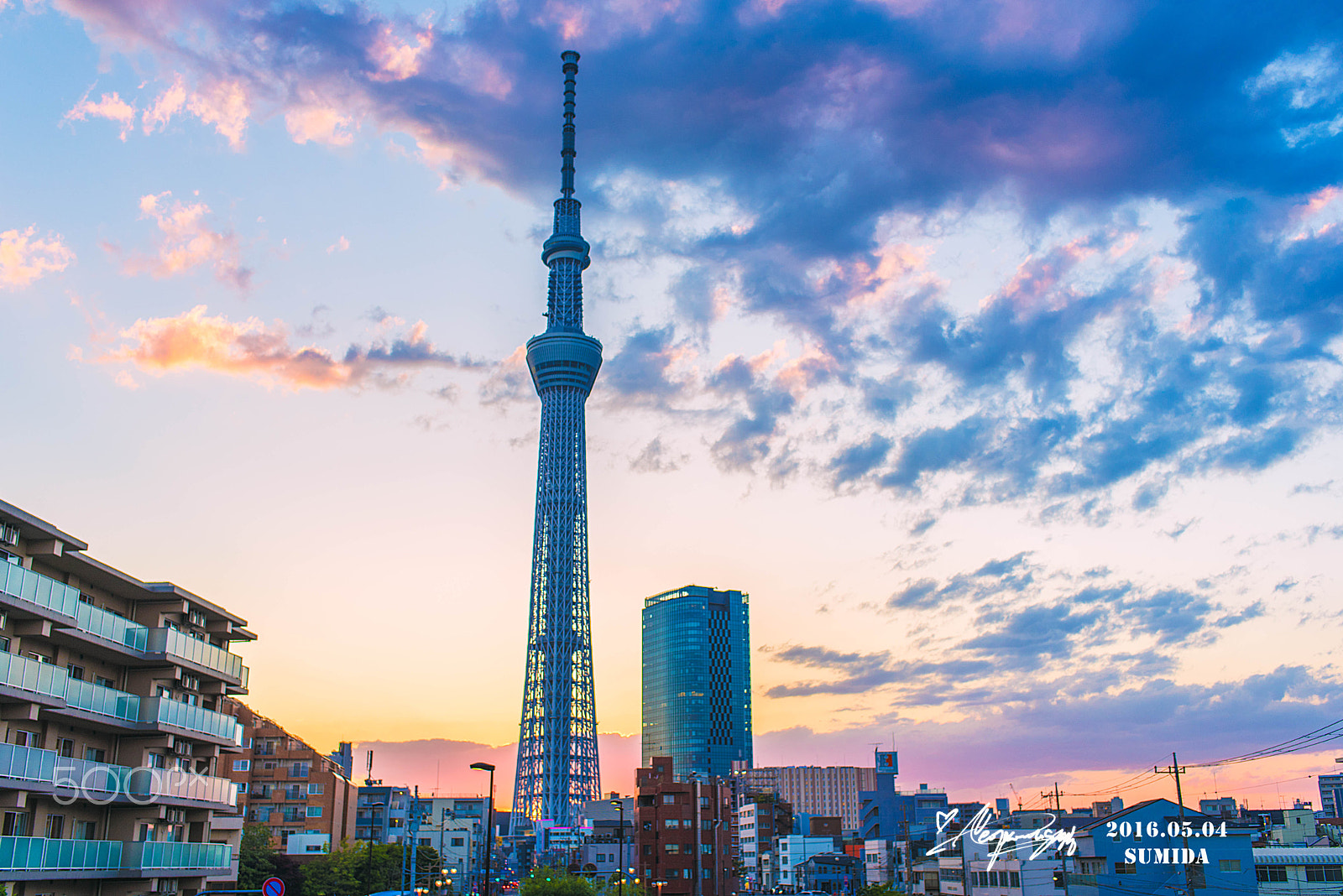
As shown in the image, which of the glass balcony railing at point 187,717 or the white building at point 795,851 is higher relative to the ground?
the glass balcony railing at point 187,717

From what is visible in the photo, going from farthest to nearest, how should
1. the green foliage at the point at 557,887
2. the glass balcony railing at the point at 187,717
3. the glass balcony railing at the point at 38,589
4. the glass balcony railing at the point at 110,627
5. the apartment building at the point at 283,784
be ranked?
the apartment building at the point at 283,784 → the green foliage at the point at 557,887 → the glass balcony railing at the point at 187,717 → the glass balcony railing at the point at 110,627 → the glass balcony railing at the point at 38,589

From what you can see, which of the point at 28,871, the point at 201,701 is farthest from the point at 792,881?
the point at 28,871

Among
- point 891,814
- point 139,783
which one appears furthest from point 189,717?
point 891,814

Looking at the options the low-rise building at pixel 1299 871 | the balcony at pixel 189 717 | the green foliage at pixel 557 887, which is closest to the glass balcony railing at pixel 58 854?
the balcony at pixel 189 717

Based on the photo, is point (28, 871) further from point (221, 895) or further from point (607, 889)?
point (607, 889)

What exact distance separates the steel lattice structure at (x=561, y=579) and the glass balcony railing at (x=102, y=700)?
134 meters

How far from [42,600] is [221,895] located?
944cm

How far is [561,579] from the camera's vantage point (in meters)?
166

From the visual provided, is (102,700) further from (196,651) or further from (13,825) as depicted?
(196,651)

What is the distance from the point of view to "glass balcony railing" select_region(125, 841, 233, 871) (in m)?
31.4

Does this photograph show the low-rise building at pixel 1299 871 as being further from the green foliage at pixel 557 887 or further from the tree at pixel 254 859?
the tree at pixel 254 859

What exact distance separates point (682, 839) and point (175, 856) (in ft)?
169

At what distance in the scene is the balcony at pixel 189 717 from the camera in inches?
1291
